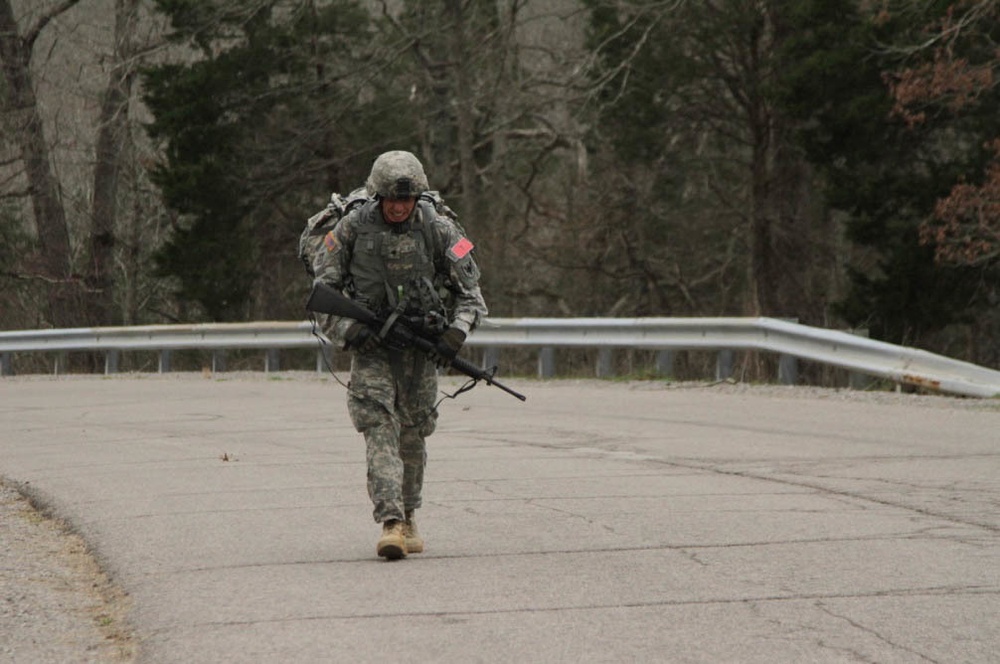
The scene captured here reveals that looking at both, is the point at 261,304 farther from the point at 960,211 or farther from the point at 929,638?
the point at 929,638

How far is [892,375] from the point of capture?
16.9m

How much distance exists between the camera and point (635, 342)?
67.9 feet

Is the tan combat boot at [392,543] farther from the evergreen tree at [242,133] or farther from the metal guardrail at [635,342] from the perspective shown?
the evergreen tree at [242,133]

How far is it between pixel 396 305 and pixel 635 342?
13.0 m

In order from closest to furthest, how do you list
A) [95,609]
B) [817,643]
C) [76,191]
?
[817,643] → [95,609] → [76,191]

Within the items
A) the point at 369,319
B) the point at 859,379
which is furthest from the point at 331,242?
the point at 859,379

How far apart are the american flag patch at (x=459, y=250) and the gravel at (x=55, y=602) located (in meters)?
2.05

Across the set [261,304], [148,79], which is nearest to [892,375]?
[148,79]

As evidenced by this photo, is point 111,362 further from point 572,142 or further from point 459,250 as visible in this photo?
point 459,250

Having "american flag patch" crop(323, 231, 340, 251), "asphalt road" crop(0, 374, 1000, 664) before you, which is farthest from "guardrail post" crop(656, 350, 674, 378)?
"american flag patch" crop(323, 231, 340, 251)

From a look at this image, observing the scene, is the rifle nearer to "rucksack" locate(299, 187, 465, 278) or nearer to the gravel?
"rucksack" locate(299, 187, 465, 278)

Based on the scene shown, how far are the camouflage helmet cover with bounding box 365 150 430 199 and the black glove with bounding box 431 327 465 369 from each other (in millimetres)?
640

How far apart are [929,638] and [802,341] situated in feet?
42.5

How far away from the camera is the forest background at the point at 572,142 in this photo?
3011 cm
